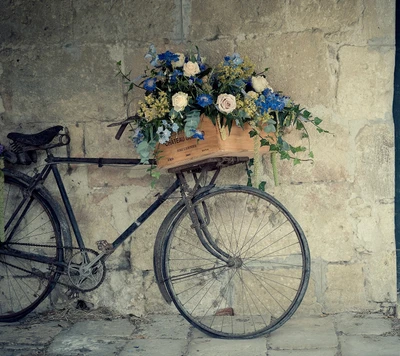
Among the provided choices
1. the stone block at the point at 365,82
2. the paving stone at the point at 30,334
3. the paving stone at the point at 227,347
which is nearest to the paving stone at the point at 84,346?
the paving stone at the point at 30,334

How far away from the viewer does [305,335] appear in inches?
190

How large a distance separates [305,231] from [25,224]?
1940 millimetres

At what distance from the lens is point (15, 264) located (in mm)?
5449

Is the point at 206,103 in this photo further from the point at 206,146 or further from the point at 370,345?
the point at 370,345

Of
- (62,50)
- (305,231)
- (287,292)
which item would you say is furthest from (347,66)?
(62,50)

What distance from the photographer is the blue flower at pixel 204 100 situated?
14.6ft

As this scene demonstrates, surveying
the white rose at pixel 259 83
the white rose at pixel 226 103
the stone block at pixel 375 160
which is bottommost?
the stone block at pixel 375 160

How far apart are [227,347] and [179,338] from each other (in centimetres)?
35

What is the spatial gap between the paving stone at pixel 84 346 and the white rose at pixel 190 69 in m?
1.71

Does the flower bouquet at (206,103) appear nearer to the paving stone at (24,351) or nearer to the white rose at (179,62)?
the white rose at (179,62)

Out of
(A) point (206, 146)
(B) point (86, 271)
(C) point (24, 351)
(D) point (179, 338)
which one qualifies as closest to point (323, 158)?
(A) point (206, 146)

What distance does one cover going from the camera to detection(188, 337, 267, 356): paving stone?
15.1 feet

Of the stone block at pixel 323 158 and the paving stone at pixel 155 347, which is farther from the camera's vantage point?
the stone block at pixel 323 158

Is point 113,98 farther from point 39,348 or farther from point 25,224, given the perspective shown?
point 39,348
